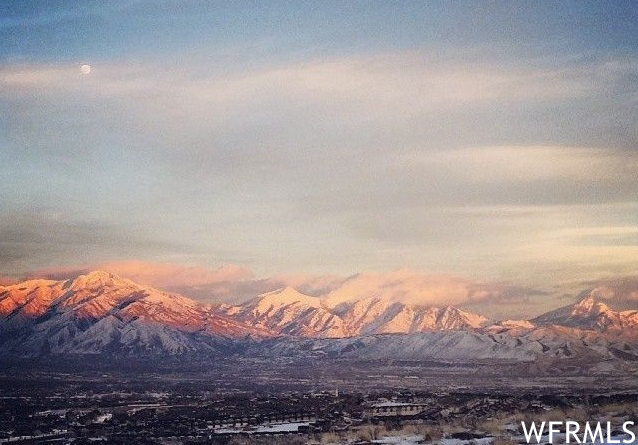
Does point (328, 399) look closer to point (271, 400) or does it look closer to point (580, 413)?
point (271, 400)

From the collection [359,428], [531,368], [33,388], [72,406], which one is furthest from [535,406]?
[531,368]

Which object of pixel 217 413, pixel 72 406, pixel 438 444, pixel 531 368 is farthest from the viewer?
pixel 531 368

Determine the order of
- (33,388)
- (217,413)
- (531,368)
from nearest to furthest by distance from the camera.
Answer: (217,413), (33,388), (531,368)

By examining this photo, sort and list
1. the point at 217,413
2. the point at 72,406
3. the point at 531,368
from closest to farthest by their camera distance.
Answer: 1. the point at 217,413
2. the point at 72,406
3. the point at 531,368

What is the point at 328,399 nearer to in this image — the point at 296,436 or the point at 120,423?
the point at 120,423

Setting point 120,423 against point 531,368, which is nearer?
point 120,423

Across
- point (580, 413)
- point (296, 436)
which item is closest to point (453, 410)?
point (580, 413)

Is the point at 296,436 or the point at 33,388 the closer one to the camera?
the point at 296,436

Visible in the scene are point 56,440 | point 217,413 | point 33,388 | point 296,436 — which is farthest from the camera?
point 33,388

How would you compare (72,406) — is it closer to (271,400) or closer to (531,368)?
(271,400)
